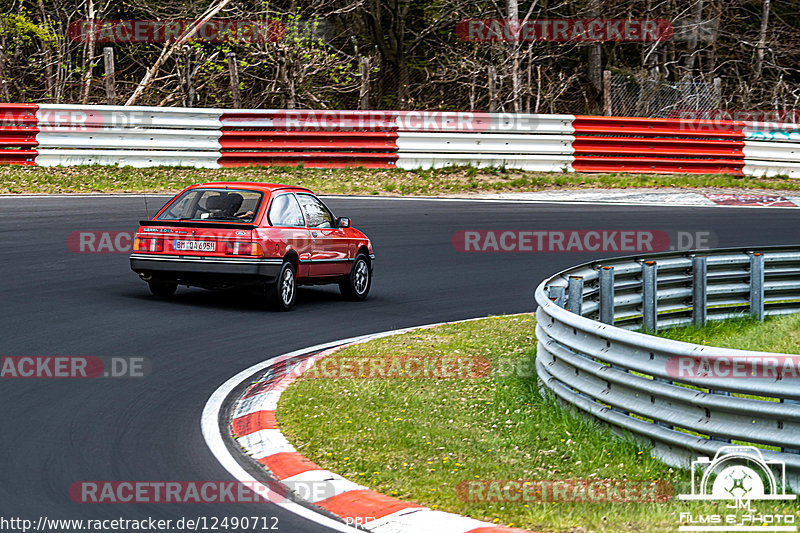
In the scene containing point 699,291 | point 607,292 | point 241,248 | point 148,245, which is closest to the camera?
point 607,292

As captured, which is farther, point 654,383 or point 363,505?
point 654,383

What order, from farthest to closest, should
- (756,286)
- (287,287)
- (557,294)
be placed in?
(756,286)
(287,287)
(557,294)

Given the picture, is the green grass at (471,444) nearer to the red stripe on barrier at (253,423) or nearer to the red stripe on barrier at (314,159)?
the red stripe on barrier at (253,423)

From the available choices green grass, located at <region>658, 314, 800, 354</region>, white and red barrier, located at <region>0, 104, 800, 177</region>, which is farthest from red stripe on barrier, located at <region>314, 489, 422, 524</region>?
white and red barrier, located at <region>0, 104, 800, 177</region>

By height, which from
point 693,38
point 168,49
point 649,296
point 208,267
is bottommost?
point 649,296

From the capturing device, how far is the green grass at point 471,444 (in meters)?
5.80

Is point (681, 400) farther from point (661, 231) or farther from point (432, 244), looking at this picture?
point (661, 231)

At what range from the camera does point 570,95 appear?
29547mm

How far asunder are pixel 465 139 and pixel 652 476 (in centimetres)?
1676
